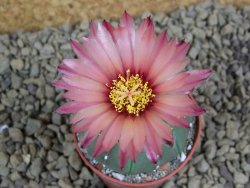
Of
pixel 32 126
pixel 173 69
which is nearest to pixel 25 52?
pixel 32 126

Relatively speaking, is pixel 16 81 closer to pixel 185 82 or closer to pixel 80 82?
pixel 80 82

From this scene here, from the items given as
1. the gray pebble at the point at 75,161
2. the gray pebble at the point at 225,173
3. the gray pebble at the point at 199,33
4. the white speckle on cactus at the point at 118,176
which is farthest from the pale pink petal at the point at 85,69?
the gray pebble at the point at 199,33

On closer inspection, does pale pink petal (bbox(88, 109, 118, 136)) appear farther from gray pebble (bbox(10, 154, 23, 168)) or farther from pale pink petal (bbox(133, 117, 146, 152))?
gray pebble (bbox(10, 154, 23, 168))

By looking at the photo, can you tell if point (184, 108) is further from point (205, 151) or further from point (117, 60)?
point (205, 151)

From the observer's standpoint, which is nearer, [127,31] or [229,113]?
[127,31]

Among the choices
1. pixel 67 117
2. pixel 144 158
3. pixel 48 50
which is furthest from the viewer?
pixel 48 50

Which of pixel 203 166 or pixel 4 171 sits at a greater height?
pixel 4 171

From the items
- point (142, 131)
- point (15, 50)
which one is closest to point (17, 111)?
point (15, 50)
